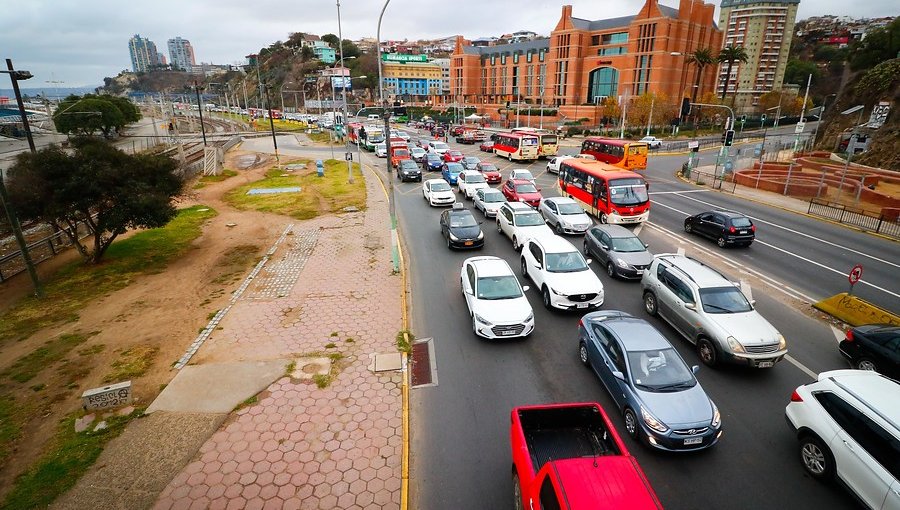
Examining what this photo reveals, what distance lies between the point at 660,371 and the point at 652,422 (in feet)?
3.73

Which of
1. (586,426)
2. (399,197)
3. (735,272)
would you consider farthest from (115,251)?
(735,272)

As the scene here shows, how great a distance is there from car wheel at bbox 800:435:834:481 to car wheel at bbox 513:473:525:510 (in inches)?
198

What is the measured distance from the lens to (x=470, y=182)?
28.0m

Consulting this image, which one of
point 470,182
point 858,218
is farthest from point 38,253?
point 858,218

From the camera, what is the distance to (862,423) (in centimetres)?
654

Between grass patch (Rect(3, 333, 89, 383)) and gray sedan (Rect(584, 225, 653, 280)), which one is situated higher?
gray sedan (Rect(584, 225, 653, 280))

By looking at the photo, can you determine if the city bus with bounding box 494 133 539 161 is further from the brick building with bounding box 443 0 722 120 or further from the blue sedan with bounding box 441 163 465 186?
the brick building with bounding box 443 0 722 120

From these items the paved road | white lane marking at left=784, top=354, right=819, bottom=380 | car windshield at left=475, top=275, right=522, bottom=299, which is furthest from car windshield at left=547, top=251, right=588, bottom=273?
white lane marking at left=784, top=354, right=819, bottom=380

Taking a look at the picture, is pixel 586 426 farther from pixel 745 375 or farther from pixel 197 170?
pixel 197 170

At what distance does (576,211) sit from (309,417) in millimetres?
15469

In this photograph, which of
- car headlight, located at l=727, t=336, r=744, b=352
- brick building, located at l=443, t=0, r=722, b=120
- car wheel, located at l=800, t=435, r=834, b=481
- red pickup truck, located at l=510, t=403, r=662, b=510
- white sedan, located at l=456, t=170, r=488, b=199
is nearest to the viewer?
Answer: red pickup truck, located at l=510, t=403, r=662, b=510

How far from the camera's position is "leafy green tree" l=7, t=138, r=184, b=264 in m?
15.6

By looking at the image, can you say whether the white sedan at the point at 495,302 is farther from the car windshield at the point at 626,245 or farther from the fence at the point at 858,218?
the fence at the point at 858,218

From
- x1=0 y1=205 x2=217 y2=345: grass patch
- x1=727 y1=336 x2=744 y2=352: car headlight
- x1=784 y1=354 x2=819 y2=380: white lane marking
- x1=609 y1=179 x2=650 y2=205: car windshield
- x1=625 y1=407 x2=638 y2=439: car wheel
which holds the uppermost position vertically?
x1=609 y1=179 x2=650 y2=205: car windshield
